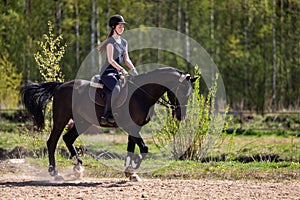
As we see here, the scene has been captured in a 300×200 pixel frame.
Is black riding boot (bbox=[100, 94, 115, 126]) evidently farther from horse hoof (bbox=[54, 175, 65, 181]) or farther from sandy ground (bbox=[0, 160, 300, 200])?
horse hoof (bbox=[54, 175, 65, 181])

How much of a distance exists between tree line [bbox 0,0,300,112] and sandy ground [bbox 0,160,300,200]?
16.5 meters

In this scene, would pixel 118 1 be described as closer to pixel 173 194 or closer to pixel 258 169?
pixel 258 169

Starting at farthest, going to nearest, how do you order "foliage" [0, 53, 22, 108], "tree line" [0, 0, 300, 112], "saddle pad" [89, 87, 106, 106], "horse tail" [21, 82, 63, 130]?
"tree line" [0, 0, 300, 112] → "foliage" [0, 53, 22, 108] → "horse tail" [21, 82, 63, 130] → "saddle pad" [89, 87, 106, 106]

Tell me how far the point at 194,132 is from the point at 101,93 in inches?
154

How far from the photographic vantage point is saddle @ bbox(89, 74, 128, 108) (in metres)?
9.80

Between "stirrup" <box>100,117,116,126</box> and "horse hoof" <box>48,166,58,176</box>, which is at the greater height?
"stirrup" <box>100,117,116,126</box>

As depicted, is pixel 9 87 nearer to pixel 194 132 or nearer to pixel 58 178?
pixel 194 132

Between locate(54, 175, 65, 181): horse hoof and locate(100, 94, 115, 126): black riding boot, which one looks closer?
locate(100, 94, 115, 126): black riding boot

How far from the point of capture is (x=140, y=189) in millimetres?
8844

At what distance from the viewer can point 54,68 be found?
13547mm

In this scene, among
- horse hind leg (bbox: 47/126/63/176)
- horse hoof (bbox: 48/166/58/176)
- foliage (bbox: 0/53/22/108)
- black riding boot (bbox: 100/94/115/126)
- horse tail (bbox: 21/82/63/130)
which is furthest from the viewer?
foliage (bbox: 0/53/22/108)

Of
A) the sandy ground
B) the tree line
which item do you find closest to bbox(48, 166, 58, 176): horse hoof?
the sandy ground

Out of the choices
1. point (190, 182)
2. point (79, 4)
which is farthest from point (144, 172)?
point (79, 4)

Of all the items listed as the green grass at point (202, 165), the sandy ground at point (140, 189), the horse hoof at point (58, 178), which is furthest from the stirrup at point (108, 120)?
the green grass at point (202, 165)
